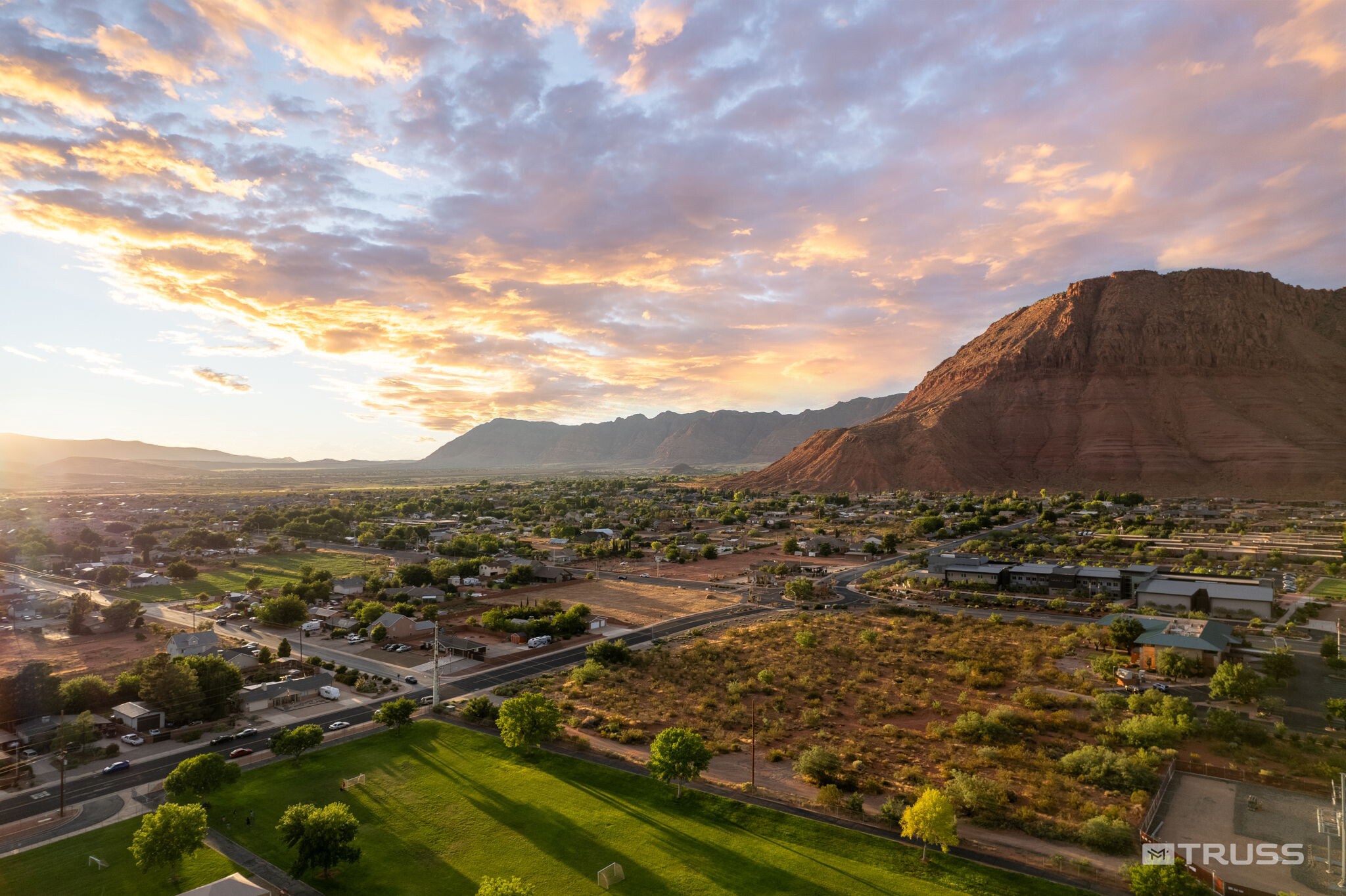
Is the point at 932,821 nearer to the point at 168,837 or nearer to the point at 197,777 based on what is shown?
the point at 168,837

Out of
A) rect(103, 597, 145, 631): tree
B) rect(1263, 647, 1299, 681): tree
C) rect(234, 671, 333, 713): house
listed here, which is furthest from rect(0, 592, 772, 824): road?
rect(1263, 647, 1299, 681): tree

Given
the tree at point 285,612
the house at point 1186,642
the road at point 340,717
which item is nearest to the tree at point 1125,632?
the house at point 1186,642

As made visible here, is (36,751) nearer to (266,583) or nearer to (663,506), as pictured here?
(266,583)

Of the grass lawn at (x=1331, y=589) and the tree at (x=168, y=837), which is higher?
the grass lawn at (x=1331, y=589)

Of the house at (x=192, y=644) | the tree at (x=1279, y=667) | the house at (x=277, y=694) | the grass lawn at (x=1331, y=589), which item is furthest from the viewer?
the grass lawn at (x=1331, y=589)

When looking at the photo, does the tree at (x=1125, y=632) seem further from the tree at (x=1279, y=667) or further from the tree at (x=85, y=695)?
the tree at (x=85, y=695)

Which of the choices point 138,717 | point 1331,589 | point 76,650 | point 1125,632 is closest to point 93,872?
point 138,717

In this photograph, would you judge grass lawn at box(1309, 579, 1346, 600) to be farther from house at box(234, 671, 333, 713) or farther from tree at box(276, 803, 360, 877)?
house at box(234, 671, 333, 713)
